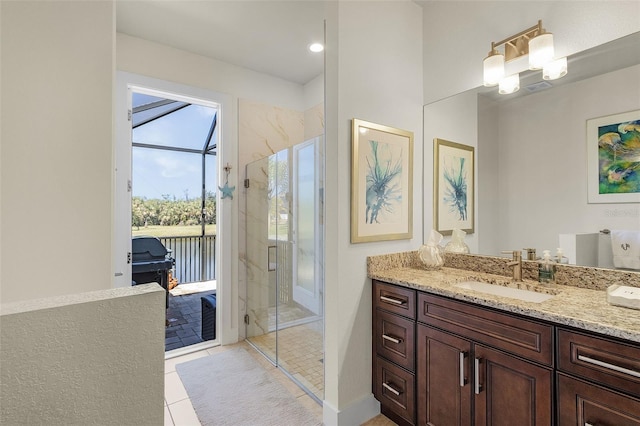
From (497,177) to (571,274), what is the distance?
712mm

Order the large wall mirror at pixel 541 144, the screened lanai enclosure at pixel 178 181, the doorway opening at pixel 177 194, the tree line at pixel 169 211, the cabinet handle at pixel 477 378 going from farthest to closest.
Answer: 1. the tree line at pixel 169 211
2. the screened lanai enclosure at pixel 178 181
3. the doorway opening at pixel 177 194
4. the large wall mirror at pixel 541 144
5. the cabinet handle at pixel 477 378

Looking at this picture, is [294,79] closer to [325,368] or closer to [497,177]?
[497,177]

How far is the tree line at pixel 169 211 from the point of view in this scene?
15.7 ft

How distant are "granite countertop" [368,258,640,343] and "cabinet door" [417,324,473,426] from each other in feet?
0.77

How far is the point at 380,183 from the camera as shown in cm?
203

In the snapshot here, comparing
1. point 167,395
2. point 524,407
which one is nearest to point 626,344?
point 524,407

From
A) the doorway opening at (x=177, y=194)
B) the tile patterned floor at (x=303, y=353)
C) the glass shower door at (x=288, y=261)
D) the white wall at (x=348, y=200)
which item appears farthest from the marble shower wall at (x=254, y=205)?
the white wall at (x=348, y=200)

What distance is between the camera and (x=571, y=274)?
5.21ft

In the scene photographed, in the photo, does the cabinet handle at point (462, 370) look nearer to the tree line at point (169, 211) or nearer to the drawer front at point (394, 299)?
the drawer front at point (394, 299)

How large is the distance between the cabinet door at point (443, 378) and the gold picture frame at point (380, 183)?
0.68 meters

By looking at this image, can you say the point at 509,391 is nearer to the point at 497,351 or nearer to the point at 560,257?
the point at 497,351

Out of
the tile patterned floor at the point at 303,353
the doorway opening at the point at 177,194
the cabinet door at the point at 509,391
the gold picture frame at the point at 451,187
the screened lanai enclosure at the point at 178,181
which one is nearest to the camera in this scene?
the cabinet door at the point at 509,391

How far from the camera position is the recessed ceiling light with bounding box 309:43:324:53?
8.85 ft

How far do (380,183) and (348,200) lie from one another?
30 cm
